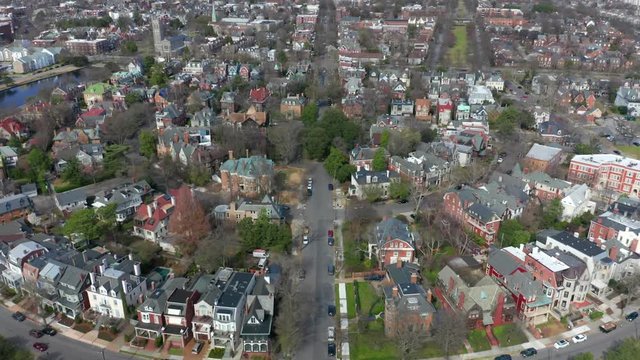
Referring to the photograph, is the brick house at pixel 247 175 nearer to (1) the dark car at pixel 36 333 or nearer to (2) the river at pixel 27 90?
(1) the dark car at pixel 36 333

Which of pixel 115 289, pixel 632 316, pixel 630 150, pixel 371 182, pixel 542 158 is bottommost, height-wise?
pixel 632 316

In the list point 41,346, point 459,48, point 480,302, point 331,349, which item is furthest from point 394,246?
point 459,48

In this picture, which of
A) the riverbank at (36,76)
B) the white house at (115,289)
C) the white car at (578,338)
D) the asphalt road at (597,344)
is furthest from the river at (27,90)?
the white car at (578,338)

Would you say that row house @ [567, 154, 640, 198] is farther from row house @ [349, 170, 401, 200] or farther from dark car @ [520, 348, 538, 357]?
dark car @ [520, 348, 538, 357]

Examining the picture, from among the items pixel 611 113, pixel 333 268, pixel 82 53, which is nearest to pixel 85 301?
pixel 333 268

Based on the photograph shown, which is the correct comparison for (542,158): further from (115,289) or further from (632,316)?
(115,289)
